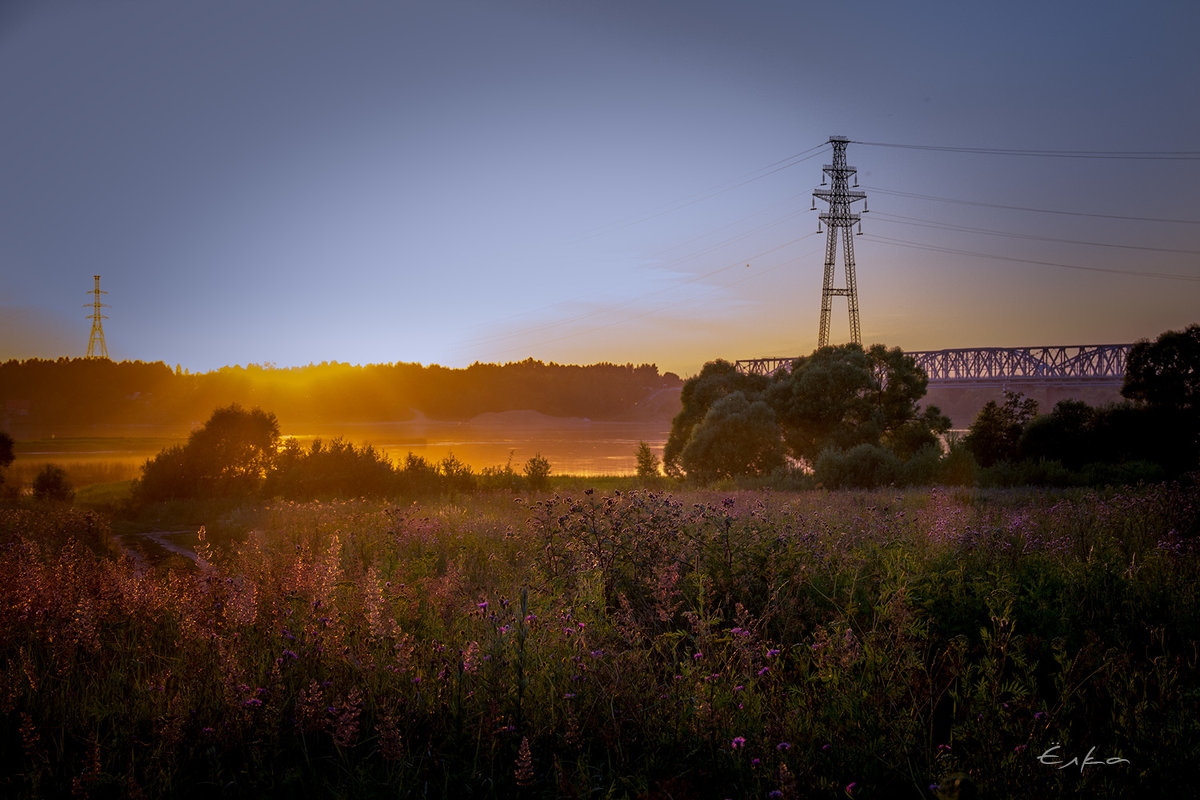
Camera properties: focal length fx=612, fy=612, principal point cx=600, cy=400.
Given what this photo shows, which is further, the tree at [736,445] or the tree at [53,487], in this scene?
the tree at [736,445]

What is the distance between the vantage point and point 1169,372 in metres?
25.7

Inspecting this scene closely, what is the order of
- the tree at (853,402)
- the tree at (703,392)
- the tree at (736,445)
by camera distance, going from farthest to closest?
the tree at (703,392) → the tree at (853,402) → the tree at (736,445)

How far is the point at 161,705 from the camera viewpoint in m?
3.14

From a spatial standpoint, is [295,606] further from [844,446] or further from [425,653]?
[844,446]

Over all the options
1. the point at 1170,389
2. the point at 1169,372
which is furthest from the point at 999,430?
the point at 1169,372

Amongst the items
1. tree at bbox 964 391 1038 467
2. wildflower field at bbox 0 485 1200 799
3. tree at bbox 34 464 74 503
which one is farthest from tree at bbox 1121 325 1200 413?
tree at bbox 34 464 74 503

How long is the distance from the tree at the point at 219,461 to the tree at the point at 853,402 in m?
26.8

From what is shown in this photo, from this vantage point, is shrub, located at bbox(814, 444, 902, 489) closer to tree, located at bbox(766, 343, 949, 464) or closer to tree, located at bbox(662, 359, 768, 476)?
tree, located at bbox(766, 343, 949, 464)

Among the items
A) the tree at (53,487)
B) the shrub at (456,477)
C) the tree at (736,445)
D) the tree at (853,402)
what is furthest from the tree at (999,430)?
the tree at (53,487)

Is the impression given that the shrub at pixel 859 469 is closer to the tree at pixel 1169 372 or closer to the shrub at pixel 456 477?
the tree at pixel 1169 372

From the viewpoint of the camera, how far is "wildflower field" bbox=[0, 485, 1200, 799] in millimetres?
2684

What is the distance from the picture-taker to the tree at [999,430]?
1092 inches

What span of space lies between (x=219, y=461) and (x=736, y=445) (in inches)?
892
